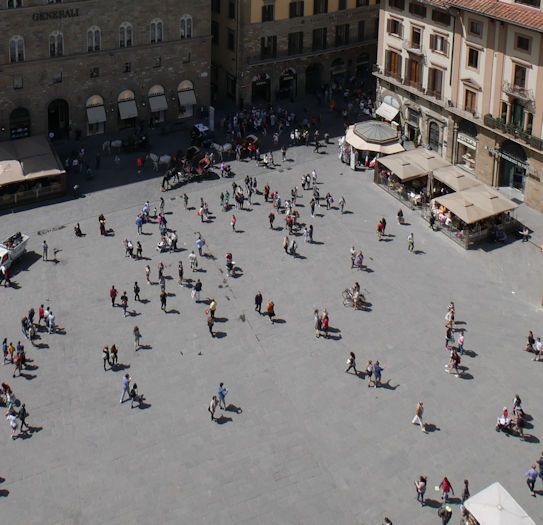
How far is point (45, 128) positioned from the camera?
78625 millimetres

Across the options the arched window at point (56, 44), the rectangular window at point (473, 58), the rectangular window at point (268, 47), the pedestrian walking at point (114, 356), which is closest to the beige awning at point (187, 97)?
the rectangular window at point (268, 47)

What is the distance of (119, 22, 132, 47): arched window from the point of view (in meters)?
78.3

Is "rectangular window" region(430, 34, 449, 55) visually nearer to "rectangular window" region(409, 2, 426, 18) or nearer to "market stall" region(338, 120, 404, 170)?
"rectangular window" region(409, 2, 426, 18)

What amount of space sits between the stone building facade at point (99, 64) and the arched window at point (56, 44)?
0.08m

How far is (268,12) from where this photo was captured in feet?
281

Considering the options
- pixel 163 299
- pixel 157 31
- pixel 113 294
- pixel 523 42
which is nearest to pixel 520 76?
pixel 523 42

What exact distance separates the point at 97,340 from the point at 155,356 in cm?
403

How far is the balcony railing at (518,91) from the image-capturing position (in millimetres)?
64812

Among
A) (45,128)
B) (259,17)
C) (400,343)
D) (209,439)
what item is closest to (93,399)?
(209,439)

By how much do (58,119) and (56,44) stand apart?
6944 mm

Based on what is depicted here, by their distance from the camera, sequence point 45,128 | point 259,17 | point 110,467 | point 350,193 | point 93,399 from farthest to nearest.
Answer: point 259,17 → point 45,128 → point 350,193 → point 93,399 → point 110,467

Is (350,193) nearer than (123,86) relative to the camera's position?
Yes

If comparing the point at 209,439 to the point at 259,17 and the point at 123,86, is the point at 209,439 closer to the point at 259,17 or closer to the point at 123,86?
the point at 123,86

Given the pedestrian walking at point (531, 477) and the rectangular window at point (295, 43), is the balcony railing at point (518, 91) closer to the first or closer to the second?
the rectangular window at point (295, 43)
